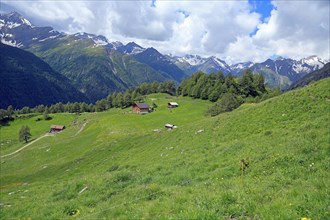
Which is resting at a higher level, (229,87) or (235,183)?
(229,87)

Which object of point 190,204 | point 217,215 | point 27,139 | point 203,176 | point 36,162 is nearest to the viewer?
point 217,215

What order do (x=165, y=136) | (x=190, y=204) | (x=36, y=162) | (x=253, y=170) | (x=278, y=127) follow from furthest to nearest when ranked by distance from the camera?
(x=36, y=162) < (x=165, y=136) < (x=278, y=127) < (x=253, y=170) < (x=190, y=204)

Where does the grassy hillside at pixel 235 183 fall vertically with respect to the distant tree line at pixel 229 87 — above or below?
below

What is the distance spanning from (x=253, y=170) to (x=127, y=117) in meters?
106

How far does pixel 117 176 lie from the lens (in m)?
22.0

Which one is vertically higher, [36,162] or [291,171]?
[291,171]

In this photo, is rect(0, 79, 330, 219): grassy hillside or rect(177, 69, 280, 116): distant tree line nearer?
rect(0, 79, 330, 219): grassy hillside

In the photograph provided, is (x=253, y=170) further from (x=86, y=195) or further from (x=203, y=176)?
(x=86, y=195)

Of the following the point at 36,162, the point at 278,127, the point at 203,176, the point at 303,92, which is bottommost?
the point at 36,162

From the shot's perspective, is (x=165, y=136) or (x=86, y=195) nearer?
(x=86, y=195)

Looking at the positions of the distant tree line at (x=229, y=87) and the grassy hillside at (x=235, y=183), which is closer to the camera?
the grassy hillside at (x=235, y=183)

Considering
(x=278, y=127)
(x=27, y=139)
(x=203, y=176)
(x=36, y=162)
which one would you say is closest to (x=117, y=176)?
(x=203, y=176)

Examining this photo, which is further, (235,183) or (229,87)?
(229,87)

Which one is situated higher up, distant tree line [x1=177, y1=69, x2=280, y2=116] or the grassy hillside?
distant tree line [x1=177, y1=69, x2=280, y2=116]
